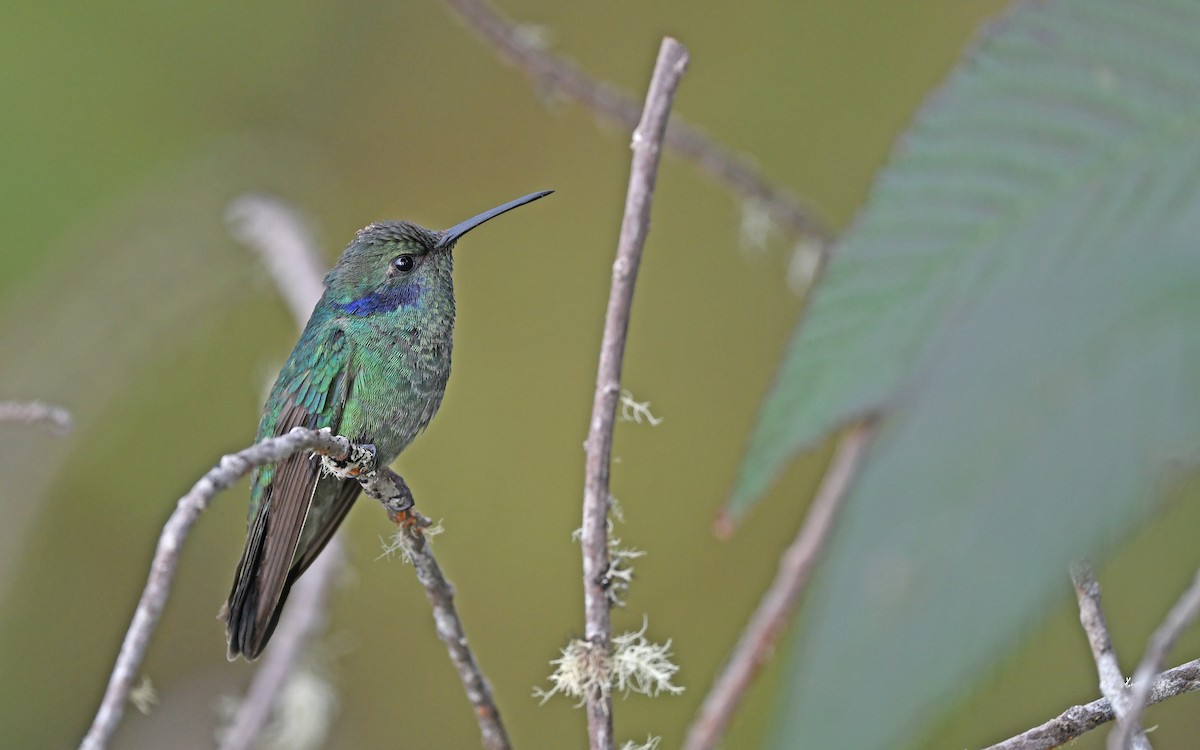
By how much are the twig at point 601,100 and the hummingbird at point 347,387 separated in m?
0.22

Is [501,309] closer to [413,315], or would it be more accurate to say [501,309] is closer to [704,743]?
[413,315]

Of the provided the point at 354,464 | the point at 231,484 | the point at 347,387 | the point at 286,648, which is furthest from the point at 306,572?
the point at 231,484

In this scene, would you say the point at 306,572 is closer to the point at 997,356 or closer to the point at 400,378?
the point at 400,378

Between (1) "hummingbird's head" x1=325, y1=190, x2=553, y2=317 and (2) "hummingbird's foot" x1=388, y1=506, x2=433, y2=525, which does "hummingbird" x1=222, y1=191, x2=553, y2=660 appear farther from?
(2) "hummingbird's foot" x1=388, y1=506, x2=433, y2=525

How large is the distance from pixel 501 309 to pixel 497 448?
43cm

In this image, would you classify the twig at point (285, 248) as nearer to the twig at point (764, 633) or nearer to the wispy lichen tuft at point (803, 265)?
the wispy lichen tuft at point (803, 265)

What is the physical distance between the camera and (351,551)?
2.95m

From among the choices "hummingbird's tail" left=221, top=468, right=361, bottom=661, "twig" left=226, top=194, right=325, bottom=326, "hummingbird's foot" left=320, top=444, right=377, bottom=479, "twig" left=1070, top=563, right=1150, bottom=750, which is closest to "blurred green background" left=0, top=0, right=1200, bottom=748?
"twig" left=226, top=194, right=325, bottom=326

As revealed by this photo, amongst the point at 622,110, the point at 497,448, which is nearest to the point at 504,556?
the point at 497,448

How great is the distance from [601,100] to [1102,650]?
1.44m

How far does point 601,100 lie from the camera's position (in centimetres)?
212

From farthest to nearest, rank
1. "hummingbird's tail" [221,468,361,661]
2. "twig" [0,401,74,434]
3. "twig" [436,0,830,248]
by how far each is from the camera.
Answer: "twig" [436,0,830,248]
"hummingbird's tail" [221,468,361,661]
"twig" [0,401,74,434]

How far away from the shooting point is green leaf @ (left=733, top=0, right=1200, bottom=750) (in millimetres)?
227

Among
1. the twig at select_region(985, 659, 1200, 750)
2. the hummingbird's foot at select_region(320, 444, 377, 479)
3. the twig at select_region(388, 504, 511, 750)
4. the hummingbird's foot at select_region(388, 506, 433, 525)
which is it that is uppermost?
the hummingbird's foot at select_region(320, 444, 377, 479)
